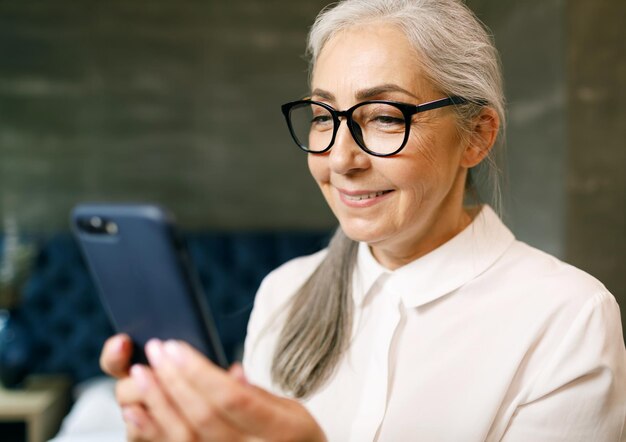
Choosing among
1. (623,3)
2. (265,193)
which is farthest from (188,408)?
(265,193)

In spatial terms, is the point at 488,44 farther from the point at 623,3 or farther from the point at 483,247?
the point at 623,3

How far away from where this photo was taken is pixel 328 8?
0.91 metres

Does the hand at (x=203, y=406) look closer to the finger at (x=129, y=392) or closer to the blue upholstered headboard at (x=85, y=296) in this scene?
the finger at (x=129, y=392)

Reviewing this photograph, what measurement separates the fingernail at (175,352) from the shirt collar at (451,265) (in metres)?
0.42

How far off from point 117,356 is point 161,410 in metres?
0.11

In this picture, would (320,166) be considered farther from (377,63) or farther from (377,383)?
(377,383)

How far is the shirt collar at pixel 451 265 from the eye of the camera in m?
0.86

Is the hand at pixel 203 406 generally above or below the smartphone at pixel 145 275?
below

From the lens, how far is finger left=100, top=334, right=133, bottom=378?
0.63 metres

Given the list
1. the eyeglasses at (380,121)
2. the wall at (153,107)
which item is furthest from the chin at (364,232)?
the wall at (153,107)

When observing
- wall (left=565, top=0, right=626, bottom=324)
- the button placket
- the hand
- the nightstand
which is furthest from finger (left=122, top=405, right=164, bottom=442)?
the nightstand

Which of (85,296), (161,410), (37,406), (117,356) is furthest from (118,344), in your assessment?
(85,296)

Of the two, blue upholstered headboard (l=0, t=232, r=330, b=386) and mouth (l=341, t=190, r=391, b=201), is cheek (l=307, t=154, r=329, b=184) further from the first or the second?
blue upholstered headboard (l=0, t=232, r=330, b=386)

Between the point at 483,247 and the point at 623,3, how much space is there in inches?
48.0
